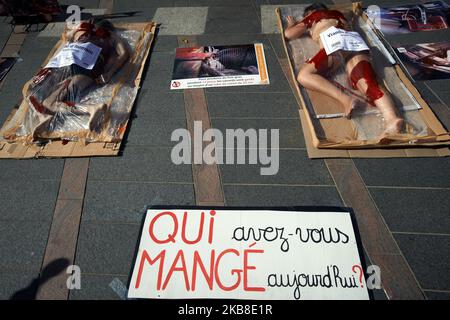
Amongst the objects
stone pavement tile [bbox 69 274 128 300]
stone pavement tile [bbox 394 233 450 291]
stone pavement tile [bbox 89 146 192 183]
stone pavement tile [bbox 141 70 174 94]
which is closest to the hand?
stone pavement tile [bbox 141 70 174 94]

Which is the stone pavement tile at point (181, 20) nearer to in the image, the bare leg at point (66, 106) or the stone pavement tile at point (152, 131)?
the bare leg at point (66, 106)

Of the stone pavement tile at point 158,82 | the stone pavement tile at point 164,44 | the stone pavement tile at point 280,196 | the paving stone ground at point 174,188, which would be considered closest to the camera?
the paving stone ground at point 174,188

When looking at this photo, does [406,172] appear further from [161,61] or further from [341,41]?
[161,61]

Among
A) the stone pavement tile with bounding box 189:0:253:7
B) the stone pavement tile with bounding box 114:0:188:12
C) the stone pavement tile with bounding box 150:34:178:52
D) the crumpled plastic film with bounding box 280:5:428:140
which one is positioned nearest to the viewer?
the crumpled plastic film with bounding box 280:5:428:140

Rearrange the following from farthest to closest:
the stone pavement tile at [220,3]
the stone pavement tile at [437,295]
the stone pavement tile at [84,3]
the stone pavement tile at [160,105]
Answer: the stone pavement tile at [84,3] → the stone pavement tile at [220,3] → the stone pavement tile at [160,105] → the stone pavement tile at [437,295]

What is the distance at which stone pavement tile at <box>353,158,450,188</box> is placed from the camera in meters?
3.03

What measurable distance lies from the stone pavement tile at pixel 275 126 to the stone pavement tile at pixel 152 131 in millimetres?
481

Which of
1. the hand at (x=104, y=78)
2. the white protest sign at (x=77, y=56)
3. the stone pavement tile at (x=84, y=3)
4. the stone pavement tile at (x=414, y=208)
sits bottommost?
the stone pavement tile at (x=414, y=208)

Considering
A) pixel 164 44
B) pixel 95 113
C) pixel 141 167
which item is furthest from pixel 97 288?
pixel 164 44

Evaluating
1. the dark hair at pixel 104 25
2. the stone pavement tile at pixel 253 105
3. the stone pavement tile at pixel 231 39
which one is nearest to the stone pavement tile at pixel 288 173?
the stone pavement tile at pixel 253 105

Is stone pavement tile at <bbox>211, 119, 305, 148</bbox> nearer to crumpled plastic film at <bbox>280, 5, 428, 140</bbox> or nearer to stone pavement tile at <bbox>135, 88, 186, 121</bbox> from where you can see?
crumpled plastic film at <bbox>280, 5, 428, 140</bbox>

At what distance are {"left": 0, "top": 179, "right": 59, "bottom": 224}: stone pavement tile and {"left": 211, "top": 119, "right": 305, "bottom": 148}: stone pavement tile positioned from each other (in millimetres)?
1887

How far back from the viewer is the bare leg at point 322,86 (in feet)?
11.6

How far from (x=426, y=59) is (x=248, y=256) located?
3638 millimetres
